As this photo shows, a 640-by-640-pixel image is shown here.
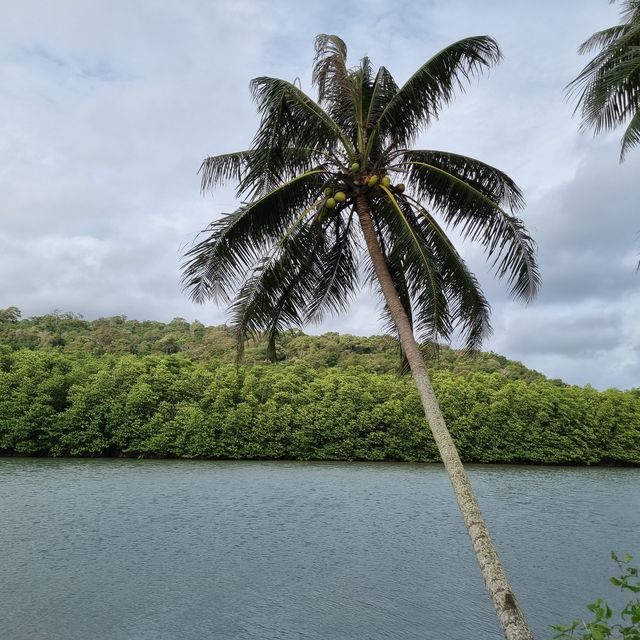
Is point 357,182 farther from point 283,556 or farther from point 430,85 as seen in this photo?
point 283,556

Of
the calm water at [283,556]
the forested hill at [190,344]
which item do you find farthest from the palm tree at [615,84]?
the forested hill at [190,344]

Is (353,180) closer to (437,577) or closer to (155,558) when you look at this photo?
(437,577)

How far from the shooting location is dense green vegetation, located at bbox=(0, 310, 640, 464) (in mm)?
35469

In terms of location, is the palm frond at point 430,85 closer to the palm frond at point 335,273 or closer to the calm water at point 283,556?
the palm frond at point 335,273

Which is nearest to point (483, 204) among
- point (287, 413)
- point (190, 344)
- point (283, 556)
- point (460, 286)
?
point (460, 286)

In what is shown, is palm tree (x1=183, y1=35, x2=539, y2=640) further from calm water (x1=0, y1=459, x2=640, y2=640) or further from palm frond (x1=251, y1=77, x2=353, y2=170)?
calm water (x1=0, y1=459, x2=640, y2=640)

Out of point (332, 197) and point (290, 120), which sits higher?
point (290, 120)

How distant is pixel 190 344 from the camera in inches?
1832

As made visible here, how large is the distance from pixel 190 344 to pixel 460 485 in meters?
41.8

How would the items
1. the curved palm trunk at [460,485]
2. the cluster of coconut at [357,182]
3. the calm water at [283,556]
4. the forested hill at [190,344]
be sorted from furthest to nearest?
the forested hill at [190,344], the calm water at [283,556], the cluster of coconut at [357,182], the curved palm trunk at [460,485]

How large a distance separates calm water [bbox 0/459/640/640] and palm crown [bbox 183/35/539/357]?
516 centimetres

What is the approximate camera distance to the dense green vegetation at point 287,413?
116ft

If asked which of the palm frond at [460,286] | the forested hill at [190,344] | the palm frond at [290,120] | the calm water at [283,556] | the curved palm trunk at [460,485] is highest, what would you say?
the forested hill at [190,344]

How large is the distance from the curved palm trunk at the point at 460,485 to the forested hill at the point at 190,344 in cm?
3323
